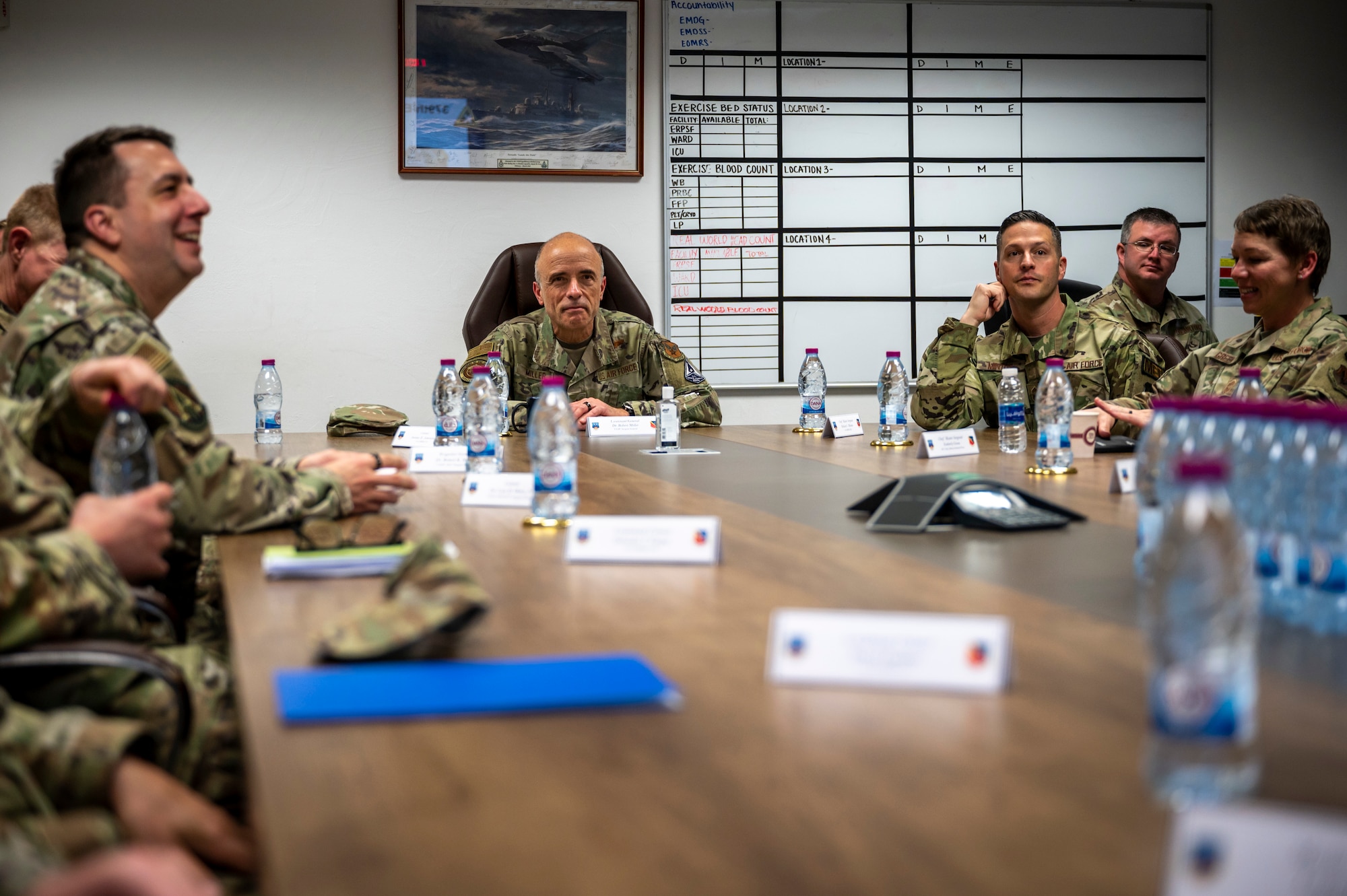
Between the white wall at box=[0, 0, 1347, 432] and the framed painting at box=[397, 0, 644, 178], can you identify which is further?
the framed painting at box=[397, 0, 644, 178]

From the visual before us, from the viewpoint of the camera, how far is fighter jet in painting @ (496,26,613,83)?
199 inches

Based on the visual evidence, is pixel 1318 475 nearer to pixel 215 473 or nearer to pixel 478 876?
pixel 478 876

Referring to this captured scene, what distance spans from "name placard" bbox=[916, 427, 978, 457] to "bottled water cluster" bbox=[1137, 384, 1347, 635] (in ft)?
4.81

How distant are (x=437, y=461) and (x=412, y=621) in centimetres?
167

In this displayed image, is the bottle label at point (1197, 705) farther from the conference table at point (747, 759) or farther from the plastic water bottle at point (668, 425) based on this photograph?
the plastic water bottle at point (668, 425)

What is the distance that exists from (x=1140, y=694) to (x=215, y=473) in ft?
4.58

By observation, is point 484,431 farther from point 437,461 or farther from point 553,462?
point 553,462

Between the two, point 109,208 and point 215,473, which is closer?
point 215,473

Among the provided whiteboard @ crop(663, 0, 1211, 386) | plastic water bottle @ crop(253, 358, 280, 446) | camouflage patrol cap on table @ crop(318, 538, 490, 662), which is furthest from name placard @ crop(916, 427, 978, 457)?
whiteboard @ crop(663, 0, 1211, 386)

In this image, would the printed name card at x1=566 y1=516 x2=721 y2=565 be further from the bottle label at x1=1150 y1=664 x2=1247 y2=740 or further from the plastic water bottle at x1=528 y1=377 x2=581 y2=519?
the bottle label at x1=1150 y1=664 x2=1247 y2=740

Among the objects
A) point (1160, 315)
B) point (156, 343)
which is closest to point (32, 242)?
point (156, 343)

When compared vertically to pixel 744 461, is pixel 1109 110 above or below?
above

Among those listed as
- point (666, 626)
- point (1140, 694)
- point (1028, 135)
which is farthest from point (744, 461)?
point (1028, 135)

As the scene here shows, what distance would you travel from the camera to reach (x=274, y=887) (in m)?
0.62
